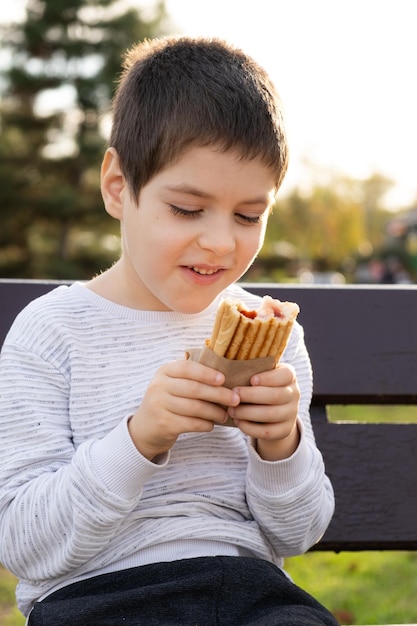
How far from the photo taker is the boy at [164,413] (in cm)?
161

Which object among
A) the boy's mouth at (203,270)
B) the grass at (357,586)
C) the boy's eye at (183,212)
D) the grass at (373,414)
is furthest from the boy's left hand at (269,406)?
the grass at (373,414)

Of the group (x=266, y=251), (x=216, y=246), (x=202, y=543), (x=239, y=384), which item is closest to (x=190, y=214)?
(x=216, y=246)

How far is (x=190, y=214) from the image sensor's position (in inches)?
66.5

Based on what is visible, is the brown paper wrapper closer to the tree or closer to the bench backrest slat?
the bench backrest slat

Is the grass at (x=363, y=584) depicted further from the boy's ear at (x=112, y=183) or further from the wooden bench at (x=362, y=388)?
the boy's ear at (x=112, y=183)

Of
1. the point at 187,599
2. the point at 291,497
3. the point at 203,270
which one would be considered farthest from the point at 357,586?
the point at 203,270

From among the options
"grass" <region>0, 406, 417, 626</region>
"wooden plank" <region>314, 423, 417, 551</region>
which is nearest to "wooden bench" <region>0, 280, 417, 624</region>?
"wooden plank" <region>314, 423, 417, 551</region>

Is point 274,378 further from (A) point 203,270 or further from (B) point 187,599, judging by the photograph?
(B) point 187,599

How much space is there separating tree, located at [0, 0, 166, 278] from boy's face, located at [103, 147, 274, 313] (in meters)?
23.7

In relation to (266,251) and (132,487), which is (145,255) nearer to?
(132,487)

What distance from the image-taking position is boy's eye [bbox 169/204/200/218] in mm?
1688

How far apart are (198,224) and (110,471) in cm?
50

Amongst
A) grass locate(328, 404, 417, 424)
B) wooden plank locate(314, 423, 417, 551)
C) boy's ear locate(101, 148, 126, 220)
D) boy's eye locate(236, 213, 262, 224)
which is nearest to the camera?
boy's eye locate(236, 213, 262, 224)

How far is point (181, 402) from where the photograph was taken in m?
1.57
